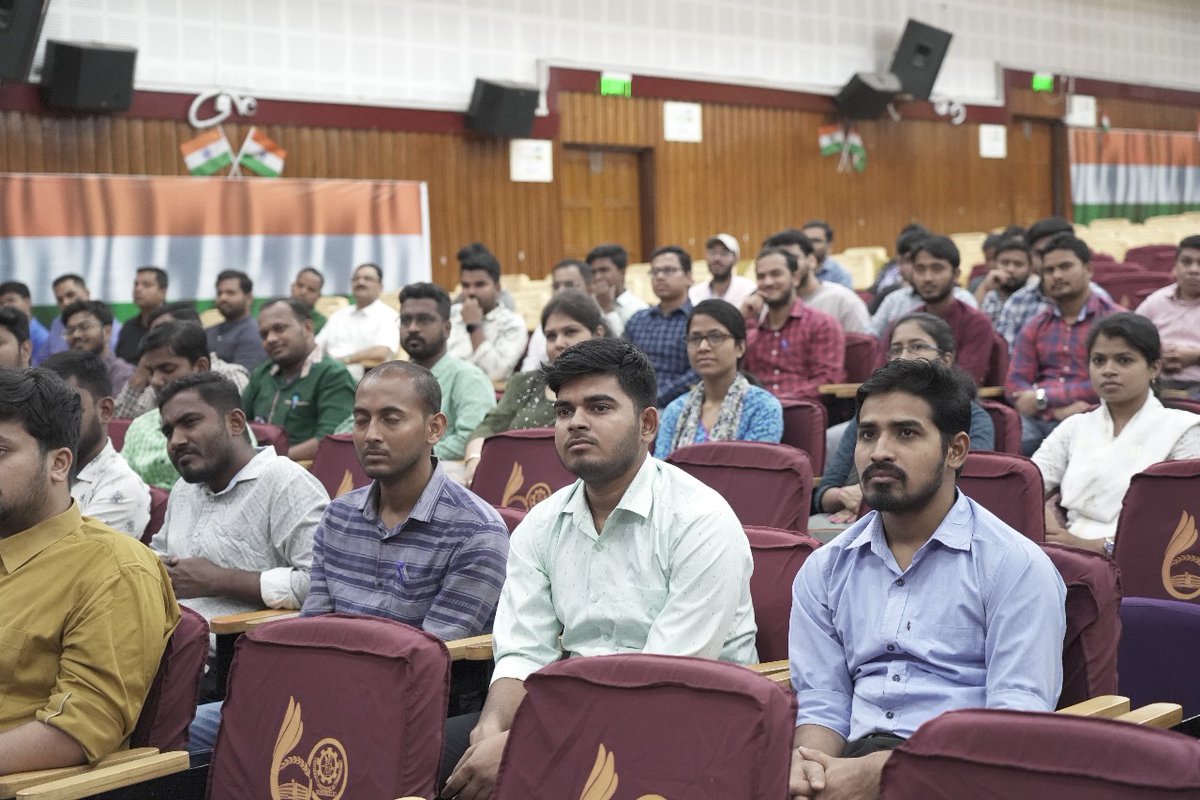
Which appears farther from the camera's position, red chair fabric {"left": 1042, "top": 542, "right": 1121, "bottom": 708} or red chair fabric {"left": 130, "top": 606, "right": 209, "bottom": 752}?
red chair fabric {"left": 130, "top": 606, "right": 209, "bottom": 752}

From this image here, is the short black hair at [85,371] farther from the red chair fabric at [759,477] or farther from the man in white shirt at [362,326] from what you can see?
the man in white shirt at [362,326]

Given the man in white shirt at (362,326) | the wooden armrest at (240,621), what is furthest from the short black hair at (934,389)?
the man in white shirt at (362,326)

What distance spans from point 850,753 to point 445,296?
11.7ft

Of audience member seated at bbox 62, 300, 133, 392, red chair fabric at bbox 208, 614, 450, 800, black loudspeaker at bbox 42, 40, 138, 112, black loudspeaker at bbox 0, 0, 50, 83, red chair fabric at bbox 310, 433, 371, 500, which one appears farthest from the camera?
black loudspeaker at bbox 42, 40, 138, 112

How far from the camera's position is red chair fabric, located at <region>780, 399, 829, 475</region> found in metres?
4.89

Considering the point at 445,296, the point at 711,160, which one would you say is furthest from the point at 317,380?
the point at 711,160

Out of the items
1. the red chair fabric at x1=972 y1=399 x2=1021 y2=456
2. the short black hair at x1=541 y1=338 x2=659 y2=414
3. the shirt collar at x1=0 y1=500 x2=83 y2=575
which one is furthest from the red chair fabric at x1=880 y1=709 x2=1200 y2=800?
the red chair fabric at x1=972 y1=399 x2=1021 y2=456

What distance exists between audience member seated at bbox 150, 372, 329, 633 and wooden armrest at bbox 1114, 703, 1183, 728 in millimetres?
2025

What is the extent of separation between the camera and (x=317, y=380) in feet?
19.4

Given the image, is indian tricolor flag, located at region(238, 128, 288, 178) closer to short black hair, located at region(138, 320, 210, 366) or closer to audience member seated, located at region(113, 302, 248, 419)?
audience member seated, located at region(113, 302, 248, 419)

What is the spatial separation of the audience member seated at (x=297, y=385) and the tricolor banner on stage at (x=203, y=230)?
507cm

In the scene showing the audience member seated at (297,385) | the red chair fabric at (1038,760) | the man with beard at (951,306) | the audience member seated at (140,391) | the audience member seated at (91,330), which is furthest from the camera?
the audience member seated at (91,330)

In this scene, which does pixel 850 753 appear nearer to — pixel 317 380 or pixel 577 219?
pixel 317 380

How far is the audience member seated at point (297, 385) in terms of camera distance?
19.2 ft
